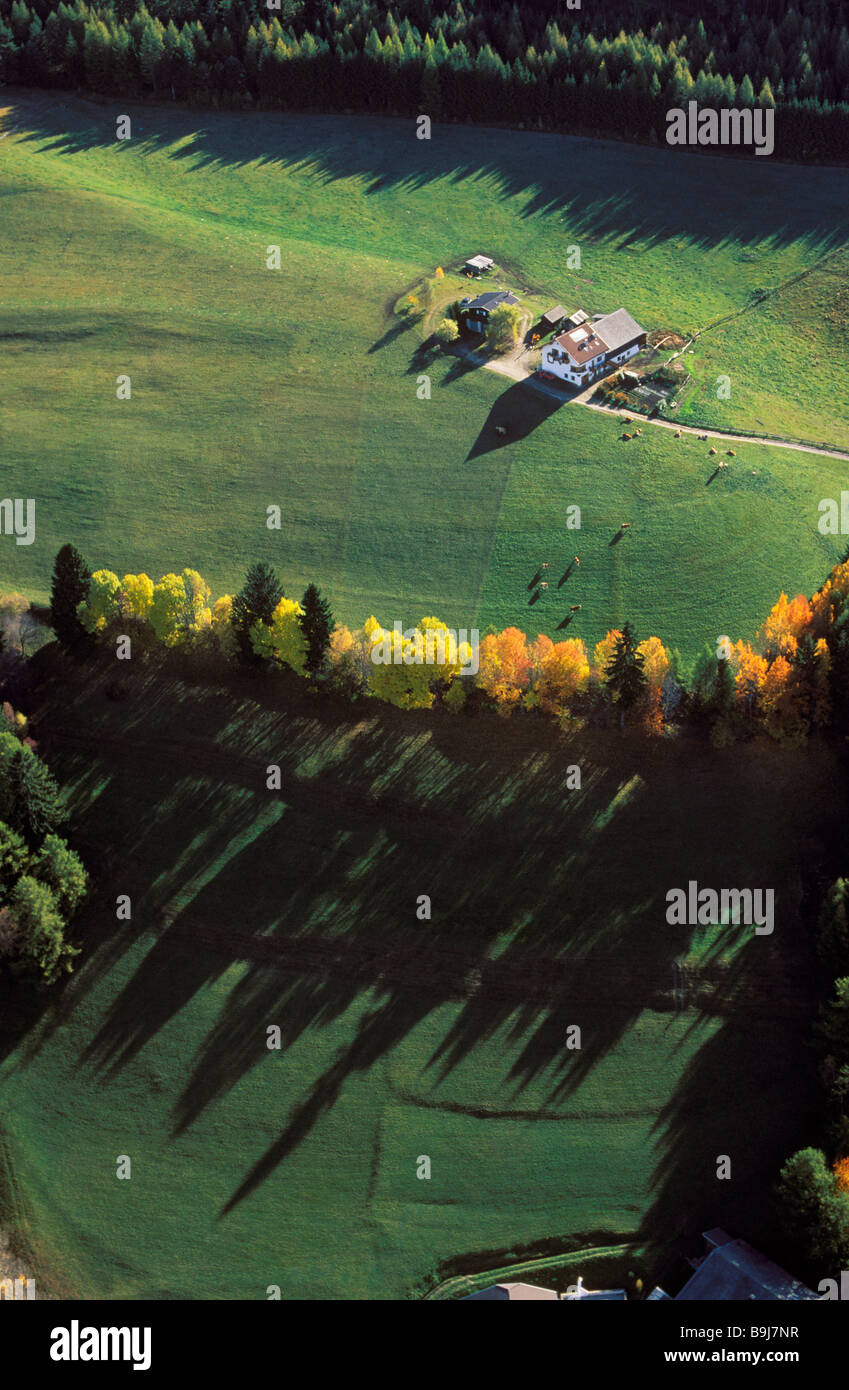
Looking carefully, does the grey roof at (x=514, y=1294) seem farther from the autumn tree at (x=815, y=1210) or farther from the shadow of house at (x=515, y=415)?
the shadow of house at (x=515, y=415)

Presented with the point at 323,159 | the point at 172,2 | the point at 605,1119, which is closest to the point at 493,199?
the point at 323,159

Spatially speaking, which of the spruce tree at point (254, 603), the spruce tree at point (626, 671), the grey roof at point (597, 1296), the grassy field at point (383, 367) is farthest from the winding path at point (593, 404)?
the grey roof at point (597, 1296)

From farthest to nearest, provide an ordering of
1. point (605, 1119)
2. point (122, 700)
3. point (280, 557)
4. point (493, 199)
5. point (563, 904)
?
1. point (493, 199)
2. point (280, 557)
3. point (122, 700)
4. point (563, 904)
5. point (605, 1119)

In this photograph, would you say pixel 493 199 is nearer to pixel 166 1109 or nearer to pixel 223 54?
pixel 223 54

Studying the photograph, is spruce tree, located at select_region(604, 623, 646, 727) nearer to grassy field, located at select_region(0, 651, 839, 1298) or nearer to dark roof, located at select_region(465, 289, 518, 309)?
grassy field, located at select_region(0, 651, 839, 1298)

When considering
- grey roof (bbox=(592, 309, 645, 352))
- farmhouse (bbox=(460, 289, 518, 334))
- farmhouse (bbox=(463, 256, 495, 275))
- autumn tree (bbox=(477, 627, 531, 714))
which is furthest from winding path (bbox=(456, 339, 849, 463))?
autumn tree (bbox=(477, 627, 531, 714))

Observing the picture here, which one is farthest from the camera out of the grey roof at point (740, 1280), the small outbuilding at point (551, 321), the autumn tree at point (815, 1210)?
the small outbuilding at point (551, 321)

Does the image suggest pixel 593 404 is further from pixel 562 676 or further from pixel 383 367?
pixel 562 676
